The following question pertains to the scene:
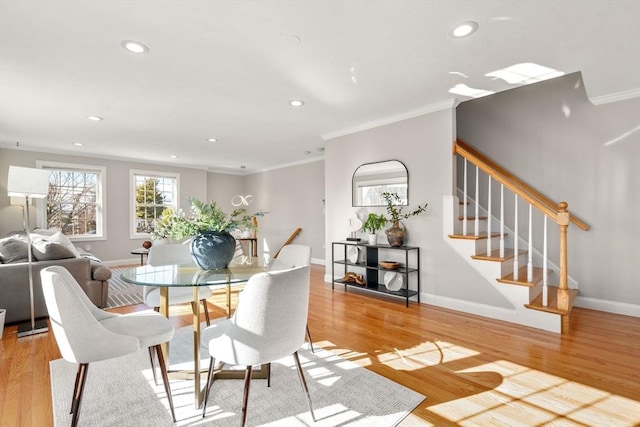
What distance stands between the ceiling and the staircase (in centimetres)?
117

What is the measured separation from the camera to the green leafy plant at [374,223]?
4094 mm

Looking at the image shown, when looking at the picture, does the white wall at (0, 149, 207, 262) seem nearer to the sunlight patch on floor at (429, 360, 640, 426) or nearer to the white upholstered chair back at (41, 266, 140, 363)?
the white upholstered chair back at (41, 266, 140, 363)

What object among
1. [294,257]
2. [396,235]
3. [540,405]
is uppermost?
[396,235]

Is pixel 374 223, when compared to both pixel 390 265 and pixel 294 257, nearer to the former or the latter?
pixel 390 265

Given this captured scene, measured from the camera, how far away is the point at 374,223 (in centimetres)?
411

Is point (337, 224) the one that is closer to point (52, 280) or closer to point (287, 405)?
point (287, 405)

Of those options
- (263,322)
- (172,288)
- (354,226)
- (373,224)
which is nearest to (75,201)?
(172,288)

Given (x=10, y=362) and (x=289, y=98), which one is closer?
(x=10, y=362)

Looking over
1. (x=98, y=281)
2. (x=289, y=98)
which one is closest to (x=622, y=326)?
(x=289, y=98)

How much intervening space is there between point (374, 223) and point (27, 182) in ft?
12.2

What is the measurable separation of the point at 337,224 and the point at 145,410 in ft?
11.2

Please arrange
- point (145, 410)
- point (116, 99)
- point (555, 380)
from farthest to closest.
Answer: point (116, 99), point (555, 380), point (145, 410)

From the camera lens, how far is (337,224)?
480 centimetres

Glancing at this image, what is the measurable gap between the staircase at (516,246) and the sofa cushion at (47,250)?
436 cm
